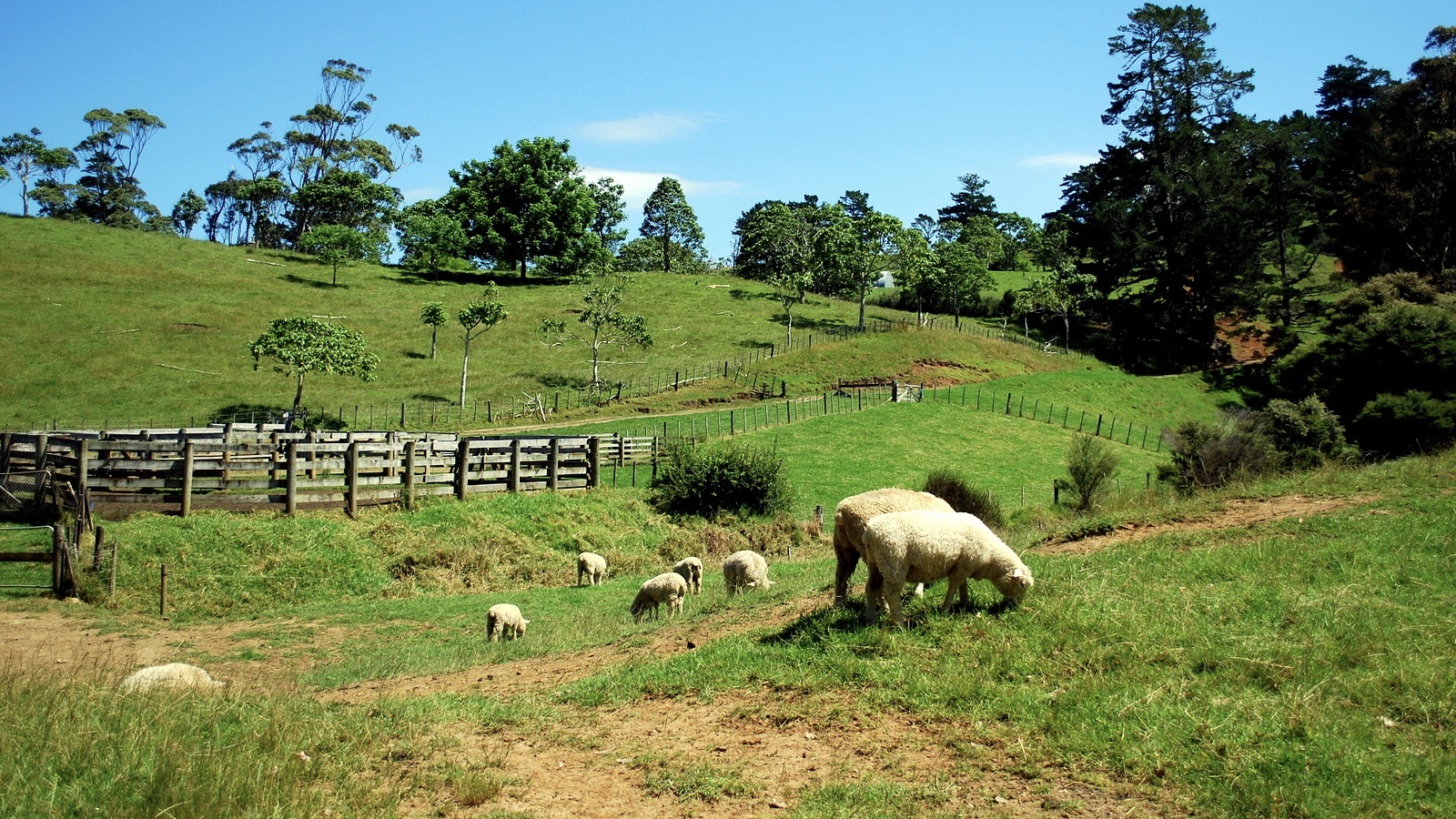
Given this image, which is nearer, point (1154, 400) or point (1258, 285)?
point (1154, 400)

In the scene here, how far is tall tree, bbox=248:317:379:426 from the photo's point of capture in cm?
4341

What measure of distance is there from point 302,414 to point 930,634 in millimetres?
43075

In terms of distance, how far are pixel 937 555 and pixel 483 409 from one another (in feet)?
144

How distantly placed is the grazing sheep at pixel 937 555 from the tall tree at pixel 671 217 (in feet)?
342

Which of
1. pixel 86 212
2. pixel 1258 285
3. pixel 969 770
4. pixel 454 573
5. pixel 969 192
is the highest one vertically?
pixel 969 192

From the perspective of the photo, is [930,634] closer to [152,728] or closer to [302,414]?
[152,728]

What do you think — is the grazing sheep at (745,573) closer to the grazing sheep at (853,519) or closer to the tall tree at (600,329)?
the grazing sheep at (853,519)

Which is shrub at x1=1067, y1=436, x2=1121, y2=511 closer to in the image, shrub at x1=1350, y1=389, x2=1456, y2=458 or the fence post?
shrub at x1=1350, y1=389, x2=1456, y2=458

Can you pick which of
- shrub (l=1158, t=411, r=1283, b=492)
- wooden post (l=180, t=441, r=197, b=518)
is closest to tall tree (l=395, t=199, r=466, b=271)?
wooden post (l=180, t=441, r=197, b=518)

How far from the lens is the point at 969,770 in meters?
6.96

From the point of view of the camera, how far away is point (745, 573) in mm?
16562

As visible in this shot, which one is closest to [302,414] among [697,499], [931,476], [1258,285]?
[697,499]

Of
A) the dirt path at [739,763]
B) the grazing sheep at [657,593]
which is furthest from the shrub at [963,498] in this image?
the dirt path at [739,763]

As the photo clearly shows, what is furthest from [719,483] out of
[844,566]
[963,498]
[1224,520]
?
[1224,520]
